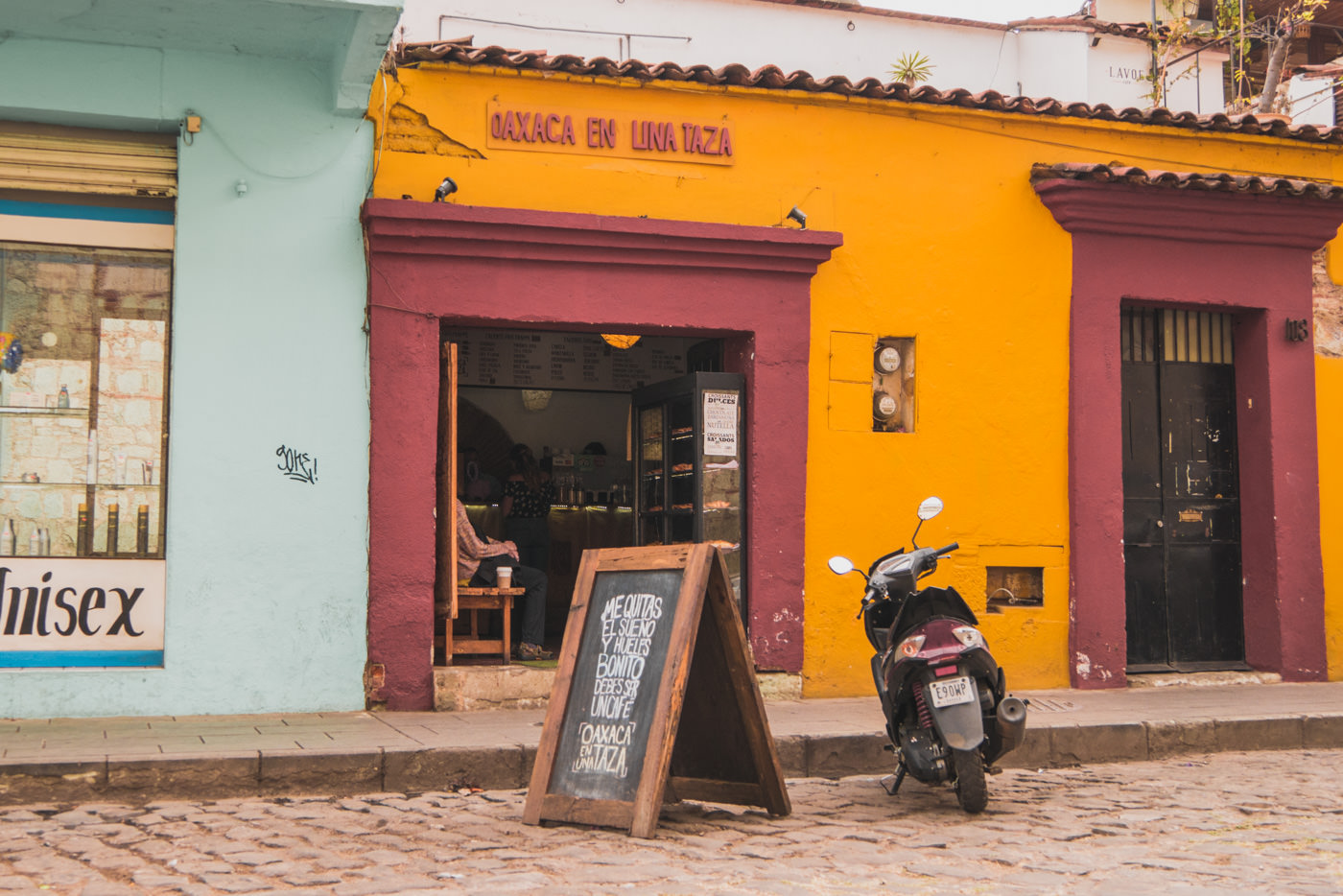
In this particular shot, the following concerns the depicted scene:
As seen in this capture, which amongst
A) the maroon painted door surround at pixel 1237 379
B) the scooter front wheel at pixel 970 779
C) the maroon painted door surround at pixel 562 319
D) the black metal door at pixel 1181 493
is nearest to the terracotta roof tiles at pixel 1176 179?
the maroon painted door surround at pixel 1237 379

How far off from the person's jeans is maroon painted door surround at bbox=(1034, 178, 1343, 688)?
13.1 feet

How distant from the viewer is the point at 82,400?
8.12 m

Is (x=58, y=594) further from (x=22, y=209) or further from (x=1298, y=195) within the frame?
(x=1298, y=195)

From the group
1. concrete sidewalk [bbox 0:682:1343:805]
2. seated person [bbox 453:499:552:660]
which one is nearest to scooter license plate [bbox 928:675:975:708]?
concrete sidewalk [bbox 0:682:1343:805]

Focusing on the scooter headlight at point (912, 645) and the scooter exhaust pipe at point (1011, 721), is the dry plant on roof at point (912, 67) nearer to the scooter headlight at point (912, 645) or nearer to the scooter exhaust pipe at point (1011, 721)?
the scooter headlight at point (912, 645)

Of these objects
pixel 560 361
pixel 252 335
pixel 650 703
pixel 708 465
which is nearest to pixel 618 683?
pixel 650 703

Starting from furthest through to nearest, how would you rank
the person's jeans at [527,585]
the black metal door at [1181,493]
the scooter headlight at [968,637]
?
the black metal door at [1181,493] < the person's jeans at [527,585] < the scooter headlight at [968,637]

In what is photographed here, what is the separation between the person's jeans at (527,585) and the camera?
30.5 feet

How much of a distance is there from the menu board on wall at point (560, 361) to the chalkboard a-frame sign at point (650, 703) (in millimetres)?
6966

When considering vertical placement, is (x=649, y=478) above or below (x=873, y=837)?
above

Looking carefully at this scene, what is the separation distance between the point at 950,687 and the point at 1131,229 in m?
5.46

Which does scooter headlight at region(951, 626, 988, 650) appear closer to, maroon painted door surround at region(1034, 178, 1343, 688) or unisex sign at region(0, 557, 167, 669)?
maroon painted door surround at region(1034, 178, 1343, 688)

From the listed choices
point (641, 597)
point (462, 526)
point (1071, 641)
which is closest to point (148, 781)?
point (641, 597)

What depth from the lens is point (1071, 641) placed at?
32.0 ft
